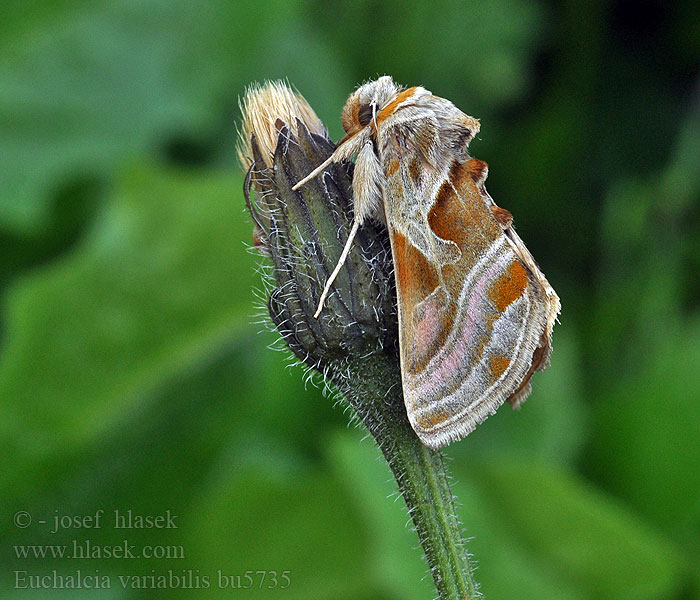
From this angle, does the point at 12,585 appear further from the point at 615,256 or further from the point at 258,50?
the point at 615,256

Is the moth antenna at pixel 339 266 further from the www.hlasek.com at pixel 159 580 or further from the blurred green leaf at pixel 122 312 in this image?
the www.hlasek.com at pixel 159 580

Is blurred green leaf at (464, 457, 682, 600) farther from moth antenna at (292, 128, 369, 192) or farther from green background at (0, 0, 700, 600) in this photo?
moth antenna at (292, 128, 369, 192)

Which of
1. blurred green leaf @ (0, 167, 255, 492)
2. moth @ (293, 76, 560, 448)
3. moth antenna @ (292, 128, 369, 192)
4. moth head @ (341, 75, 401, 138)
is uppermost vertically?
blurred green leaf @ (0, 167, 255, 492)

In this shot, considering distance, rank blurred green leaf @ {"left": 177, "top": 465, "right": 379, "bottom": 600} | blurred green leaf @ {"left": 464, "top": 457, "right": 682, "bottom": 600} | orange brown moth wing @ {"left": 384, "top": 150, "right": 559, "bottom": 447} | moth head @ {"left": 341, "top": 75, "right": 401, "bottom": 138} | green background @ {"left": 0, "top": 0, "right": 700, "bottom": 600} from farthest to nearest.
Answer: blurred green leaf @ {"left": 177, "top": 465, "right": 379, "bottom": 600} < green background @ {"left": 0, "top": 0, "right": 700, "bottom": 600} < blurred green leaf @ {"left": 464, "top": 457, "right": 682, "bottom": 600} < moth head @ {"left": 341, "top": 75, "right": 401, "bottom": 138} < orange brown moth wing @ {"left": 384, "top": 150, "right": 559, "bottom": 447}

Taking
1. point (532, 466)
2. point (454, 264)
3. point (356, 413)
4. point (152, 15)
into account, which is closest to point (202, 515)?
point (532, 466)

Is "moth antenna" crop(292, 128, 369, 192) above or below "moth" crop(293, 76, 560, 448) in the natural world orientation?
above

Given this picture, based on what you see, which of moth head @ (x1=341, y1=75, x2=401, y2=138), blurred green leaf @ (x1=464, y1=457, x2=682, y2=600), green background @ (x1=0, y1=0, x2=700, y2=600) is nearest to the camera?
moth head @ (x1=341, y1=75, x2=401, y2=138)

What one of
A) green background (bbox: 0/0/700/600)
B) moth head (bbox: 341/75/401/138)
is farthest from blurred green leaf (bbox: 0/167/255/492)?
moth head (bbox: 341/75/401/138)
